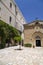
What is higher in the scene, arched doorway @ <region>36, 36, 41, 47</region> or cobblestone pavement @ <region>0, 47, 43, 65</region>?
arched doorway @ <region>36, 36, 41, 47</region>

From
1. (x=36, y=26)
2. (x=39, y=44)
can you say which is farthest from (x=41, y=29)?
(x=39, y=44)

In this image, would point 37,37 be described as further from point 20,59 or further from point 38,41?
point 20,59

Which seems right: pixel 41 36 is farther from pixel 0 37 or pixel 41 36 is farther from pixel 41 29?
pixel 0 37

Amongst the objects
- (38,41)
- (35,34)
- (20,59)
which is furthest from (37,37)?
(20,59)

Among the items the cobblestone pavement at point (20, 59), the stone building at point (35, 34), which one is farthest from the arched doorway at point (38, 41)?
the cobblestone pavement at point (20, 59)

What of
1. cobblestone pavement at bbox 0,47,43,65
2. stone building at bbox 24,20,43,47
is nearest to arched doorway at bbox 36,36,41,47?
stone building at bbox 24,20,43,47

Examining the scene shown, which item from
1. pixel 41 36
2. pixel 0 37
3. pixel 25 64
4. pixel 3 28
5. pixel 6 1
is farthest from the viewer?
pixel 41 36

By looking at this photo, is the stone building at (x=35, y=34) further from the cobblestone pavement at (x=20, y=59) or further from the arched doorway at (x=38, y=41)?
the cobblestone pavement at (x=20, y=59)

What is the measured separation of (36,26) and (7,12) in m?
9.08

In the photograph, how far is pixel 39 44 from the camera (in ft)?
99.3

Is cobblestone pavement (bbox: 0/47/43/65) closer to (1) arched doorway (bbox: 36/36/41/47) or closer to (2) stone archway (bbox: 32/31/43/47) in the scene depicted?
(2) stone archway (bbox: 32/31/43/47)

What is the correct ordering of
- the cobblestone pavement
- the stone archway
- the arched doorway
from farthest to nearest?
the arched doorway
the stone archway
the cobblestone pavement

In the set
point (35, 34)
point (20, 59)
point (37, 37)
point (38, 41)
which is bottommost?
point (20, 59)

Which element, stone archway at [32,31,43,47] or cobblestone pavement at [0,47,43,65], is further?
stone archway at [32,31,43,47]
